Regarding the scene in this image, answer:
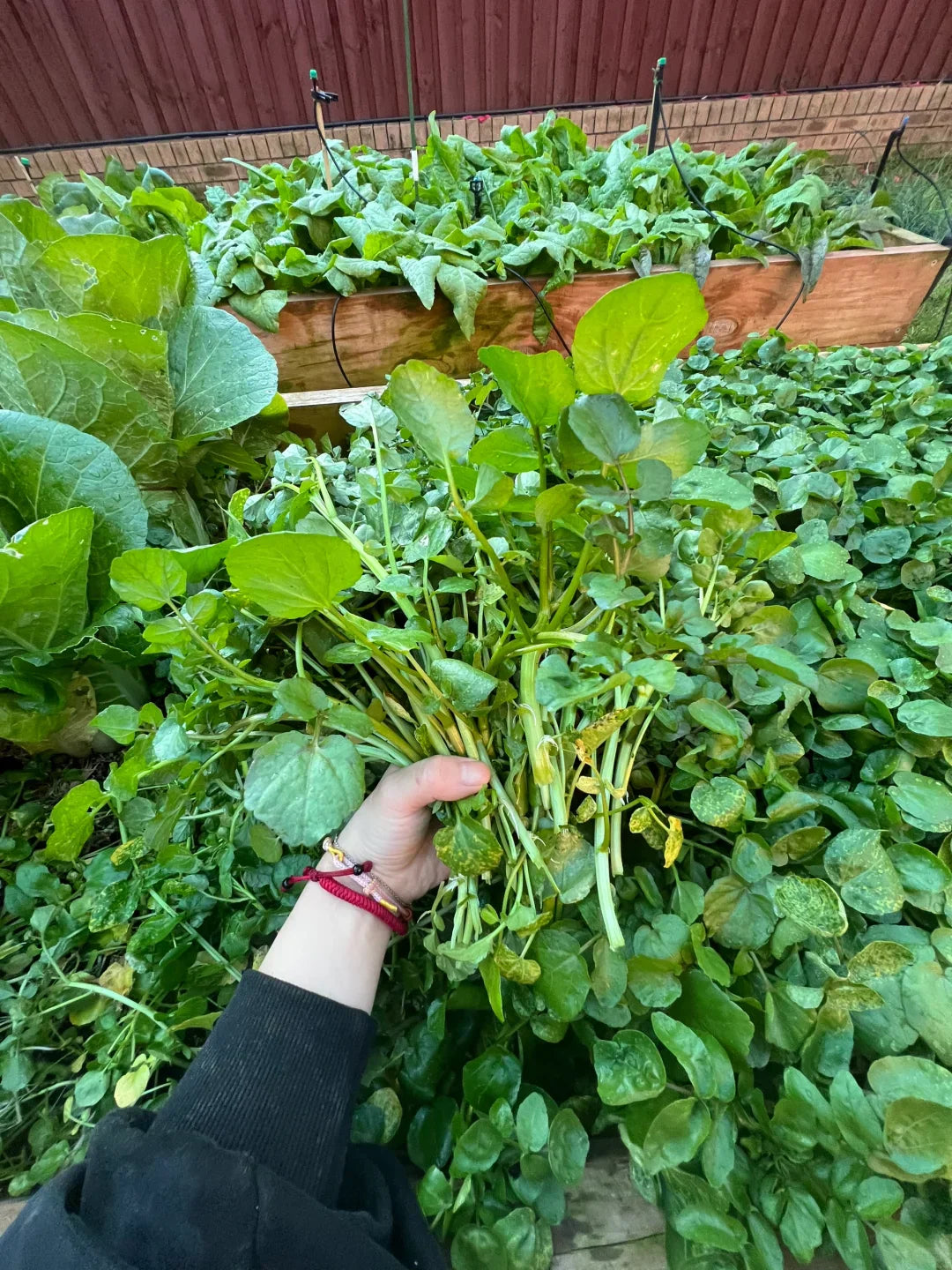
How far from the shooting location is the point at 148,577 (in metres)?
0.38

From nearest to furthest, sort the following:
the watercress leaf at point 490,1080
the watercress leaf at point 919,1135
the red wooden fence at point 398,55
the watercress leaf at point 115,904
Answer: the watercress leaf at point 919,1135 → the watercress leaf at point 490,1080 → the watercress leaf at point 115,904 → the red wooden fence at point 398,55

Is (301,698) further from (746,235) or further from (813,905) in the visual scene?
(746,235)

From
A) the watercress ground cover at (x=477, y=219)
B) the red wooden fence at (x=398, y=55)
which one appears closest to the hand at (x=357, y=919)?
the watercress ground cover at (x=477, y=219)

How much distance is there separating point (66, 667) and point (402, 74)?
254cm

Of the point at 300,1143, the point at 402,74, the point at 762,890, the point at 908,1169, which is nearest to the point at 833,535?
the point at 762,890

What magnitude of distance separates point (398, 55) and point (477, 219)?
1479 mm

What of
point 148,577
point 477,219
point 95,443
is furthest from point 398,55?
point 148,577

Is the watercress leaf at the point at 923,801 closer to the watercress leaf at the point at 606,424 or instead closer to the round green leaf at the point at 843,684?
the round green leaf at the point at 843,684

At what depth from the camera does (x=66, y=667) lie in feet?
2.08

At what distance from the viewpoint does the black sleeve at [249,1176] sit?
1.05 feet

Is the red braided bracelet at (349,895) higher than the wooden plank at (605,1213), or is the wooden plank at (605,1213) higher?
the red braided bracelet at (349,895)

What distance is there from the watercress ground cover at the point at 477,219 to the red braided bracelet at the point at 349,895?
2.88ft

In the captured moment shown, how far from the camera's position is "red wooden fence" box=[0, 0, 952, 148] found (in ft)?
6.86

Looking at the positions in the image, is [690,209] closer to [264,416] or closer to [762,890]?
[264,416]
